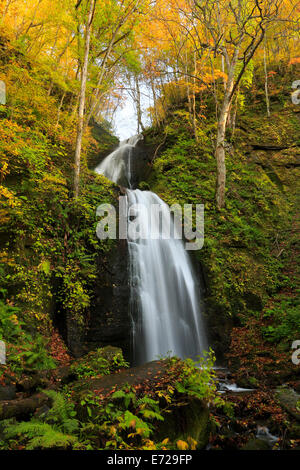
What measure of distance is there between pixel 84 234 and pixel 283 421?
6.14m

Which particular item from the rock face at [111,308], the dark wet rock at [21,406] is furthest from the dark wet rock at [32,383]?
the rock face at [111,308]

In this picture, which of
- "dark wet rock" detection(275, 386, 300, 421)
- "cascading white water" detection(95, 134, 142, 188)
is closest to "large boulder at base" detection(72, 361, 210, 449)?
"dark wet rock" detection(275, 386, 300, 421)

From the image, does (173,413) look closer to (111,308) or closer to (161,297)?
(111,308)

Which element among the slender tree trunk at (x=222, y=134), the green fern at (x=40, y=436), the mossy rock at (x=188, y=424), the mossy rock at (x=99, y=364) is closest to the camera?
the green fern at (x=40, y=436)

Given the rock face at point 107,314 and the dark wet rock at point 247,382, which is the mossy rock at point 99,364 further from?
the dark wet rock at point 247,382

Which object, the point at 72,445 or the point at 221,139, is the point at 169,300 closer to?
the point at 72,445

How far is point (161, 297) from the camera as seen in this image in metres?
8.04

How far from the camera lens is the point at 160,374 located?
459cm

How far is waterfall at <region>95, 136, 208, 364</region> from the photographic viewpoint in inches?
290

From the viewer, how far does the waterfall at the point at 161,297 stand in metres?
7.36

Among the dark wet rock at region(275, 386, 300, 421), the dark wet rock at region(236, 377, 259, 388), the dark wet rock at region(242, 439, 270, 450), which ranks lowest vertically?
the dark wet rock at region(236, 377, 259, 388)

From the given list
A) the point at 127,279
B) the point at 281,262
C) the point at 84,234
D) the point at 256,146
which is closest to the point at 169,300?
the point at 127,279

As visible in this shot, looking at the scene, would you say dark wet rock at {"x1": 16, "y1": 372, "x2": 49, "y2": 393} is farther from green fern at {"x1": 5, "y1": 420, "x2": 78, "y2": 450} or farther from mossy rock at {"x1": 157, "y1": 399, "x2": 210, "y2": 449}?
mossy rock at {"x1": 157, "y1": 399, "x2": 210, "y2": 449}

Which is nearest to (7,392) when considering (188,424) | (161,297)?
(188,424)
